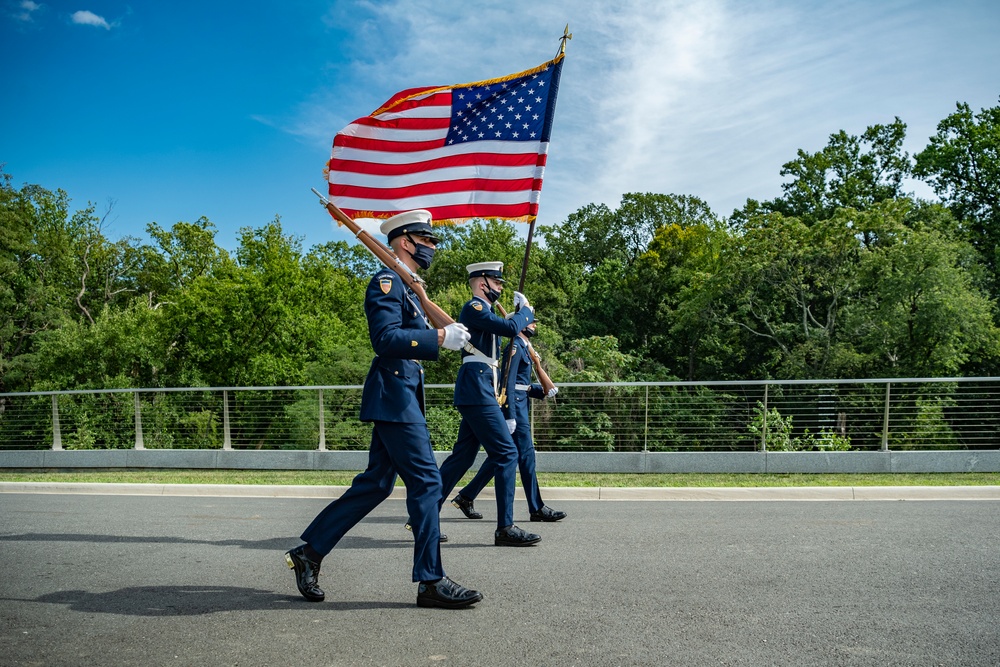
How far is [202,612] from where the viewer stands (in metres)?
4.45

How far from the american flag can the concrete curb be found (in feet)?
11.0

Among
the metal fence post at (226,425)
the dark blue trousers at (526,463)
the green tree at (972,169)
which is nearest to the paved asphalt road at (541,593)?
the dark blue trousers at (526,463)

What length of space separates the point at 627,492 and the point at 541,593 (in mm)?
4582

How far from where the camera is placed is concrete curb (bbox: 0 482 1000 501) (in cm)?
880

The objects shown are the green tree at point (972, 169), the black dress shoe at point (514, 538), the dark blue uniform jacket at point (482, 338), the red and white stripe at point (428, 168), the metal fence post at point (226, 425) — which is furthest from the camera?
the green tree at point (972, 169)

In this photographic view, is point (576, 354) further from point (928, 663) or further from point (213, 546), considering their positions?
point (928, 663)

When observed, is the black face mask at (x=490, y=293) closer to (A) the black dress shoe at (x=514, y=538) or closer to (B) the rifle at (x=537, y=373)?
(B) the rifle at (x=537, y=373)

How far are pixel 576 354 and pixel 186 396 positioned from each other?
15160mm

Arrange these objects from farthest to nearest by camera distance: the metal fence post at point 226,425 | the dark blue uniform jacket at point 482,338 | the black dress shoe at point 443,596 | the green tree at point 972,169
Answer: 1. the green tree at point 972,169
2. the metal fence post at point 226,425
3. the dark blue uniform jacket at point 482,338
4. the black dress shoe at point 443,596

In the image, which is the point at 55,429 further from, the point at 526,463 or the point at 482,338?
the point at 482,338

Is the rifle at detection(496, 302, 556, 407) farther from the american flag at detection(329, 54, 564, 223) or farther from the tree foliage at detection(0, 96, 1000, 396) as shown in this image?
the tree foliage at detection(0, 96, 1000, 396)

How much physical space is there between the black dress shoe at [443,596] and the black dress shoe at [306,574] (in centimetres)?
58

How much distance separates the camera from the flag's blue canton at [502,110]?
7801 mm

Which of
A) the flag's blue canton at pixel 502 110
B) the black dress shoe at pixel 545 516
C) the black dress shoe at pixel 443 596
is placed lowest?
the black dress shoe at pixel 545 516
